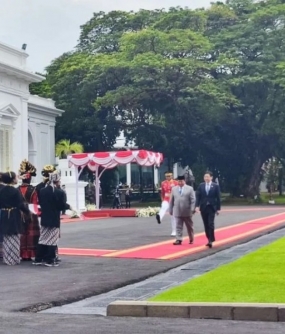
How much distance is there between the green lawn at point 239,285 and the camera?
9734 millimetres

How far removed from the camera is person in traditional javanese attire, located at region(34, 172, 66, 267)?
47.4ft

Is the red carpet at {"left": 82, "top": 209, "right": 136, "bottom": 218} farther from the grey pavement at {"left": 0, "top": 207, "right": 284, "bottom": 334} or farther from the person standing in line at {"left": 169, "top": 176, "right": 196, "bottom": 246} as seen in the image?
the person standing in line at {"left": 169, "top": 176, "right": 196, "bottom": 246}

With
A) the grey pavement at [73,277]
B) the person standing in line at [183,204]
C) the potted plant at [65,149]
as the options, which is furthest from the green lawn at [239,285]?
the potted plant at [65,149]

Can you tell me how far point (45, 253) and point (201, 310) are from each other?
612cm

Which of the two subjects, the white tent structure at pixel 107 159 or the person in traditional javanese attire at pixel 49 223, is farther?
the white tent structure at pixel 107 159

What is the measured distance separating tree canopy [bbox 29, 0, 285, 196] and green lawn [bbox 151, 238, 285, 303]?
3613 centimetres

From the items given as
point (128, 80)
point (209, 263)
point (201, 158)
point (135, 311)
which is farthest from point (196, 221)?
point (201, 158)

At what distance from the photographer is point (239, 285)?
10836mm

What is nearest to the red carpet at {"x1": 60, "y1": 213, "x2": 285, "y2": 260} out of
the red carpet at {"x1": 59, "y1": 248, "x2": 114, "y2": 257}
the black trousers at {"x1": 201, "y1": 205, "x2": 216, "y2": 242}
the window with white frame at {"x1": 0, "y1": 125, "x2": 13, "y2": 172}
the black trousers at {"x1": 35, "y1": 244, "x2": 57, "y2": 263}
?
the red carpet at {"x1": 59, "y1": 248, "x2": 114, "y2": 257}

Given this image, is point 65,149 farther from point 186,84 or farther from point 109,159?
point 109,159

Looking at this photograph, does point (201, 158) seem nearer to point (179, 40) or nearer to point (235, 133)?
point (235, 133)

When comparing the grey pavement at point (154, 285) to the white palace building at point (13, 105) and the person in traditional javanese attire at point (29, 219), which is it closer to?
the person in traditional javanese attire at point (29, 219)

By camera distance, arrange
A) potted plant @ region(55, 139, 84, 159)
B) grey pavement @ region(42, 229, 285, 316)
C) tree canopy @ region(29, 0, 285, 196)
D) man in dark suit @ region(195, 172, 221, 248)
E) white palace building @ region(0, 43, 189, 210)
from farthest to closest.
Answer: tree canopy @ region(29, 0, 285, 196)
potted plant @ region(55, 139, 84, 159)
white palace building @ region(0, 43, 189, 210)
man in dark suit @ region(195, 172, 221, 248)
grey pavement @ region(42, 229, 285, 316)

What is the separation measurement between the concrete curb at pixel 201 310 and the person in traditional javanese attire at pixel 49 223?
206 inches
